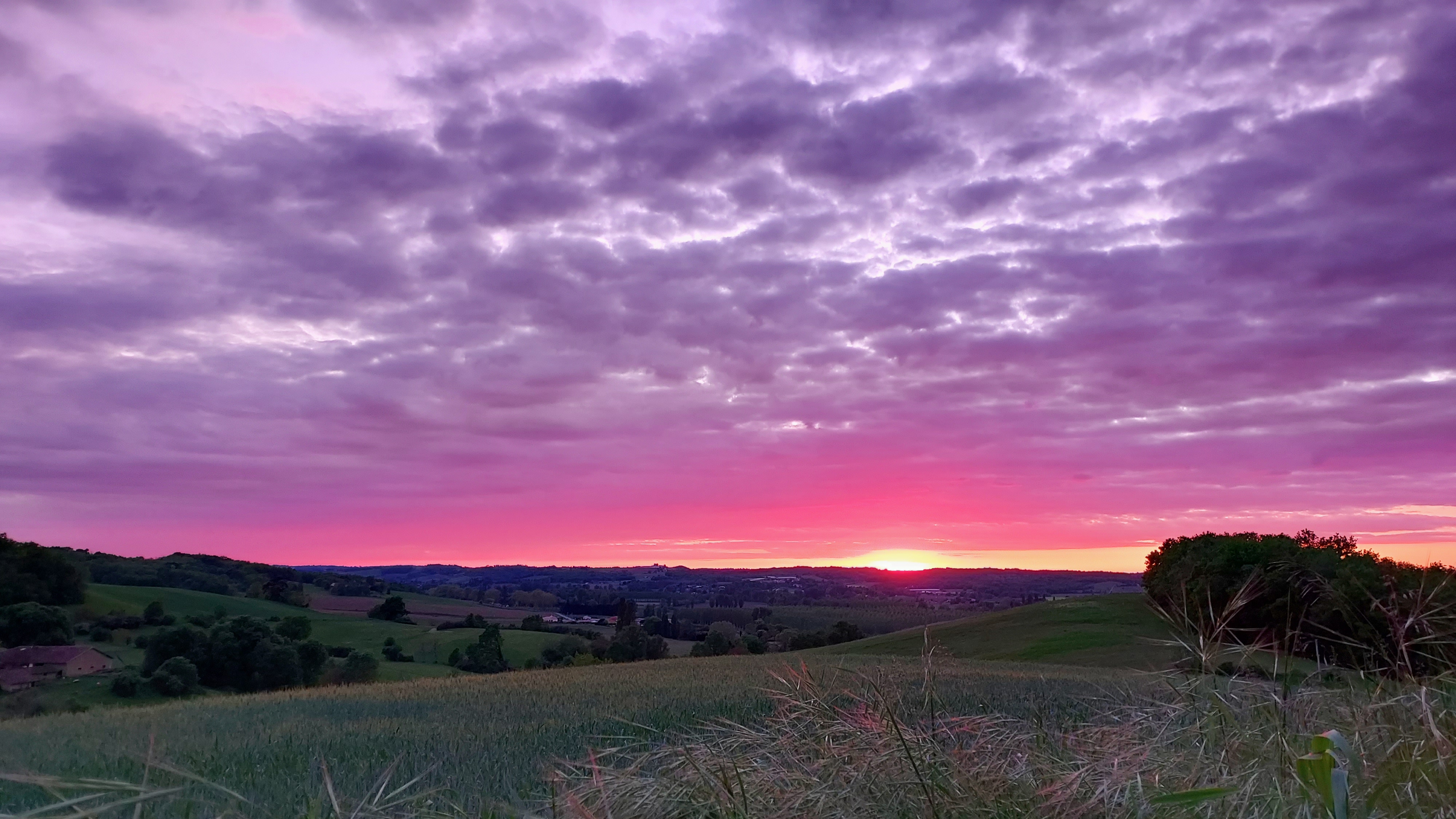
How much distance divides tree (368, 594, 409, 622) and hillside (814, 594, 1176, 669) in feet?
97.9

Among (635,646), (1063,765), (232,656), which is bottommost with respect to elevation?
(635,646)

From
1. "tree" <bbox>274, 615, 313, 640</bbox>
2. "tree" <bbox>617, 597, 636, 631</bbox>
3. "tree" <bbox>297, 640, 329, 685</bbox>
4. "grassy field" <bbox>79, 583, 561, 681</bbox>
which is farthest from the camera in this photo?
"tree" <bbox>617, 597, 636, 631</bbox>

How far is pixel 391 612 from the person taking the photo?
199 feet

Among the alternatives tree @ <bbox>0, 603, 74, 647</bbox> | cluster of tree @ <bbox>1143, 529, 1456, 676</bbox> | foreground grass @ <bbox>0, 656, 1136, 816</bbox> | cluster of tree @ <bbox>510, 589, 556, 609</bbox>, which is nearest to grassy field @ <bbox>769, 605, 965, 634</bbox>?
cluster of tree @ <bbox>510, 589, 556, 609</bbox>

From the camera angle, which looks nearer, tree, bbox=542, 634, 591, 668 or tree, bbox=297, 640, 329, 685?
tree, bbox=297, 640, 329, 685

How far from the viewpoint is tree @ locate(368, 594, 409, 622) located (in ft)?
198

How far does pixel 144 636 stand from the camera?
41688mm

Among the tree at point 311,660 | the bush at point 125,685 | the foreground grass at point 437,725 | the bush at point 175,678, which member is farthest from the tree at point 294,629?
the foreground grass at point 437,725

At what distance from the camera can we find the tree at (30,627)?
127 ft

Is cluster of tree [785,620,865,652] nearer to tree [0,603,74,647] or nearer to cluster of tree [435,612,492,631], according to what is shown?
cluster of tree [435,612,492,631]

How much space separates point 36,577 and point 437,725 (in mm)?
47821

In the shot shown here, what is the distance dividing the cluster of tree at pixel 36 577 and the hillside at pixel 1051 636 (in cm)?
3733

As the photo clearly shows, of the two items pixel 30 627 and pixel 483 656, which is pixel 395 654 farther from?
pixel 30 627

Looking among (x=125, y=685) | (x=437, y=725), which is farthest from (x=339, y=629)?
(x=437, y=725)
